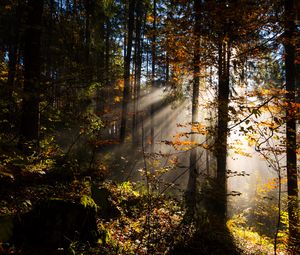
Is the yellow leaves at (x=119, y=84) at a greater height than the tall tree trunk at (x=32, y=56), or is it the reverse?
the yellow leaves at (x=119, y=84)

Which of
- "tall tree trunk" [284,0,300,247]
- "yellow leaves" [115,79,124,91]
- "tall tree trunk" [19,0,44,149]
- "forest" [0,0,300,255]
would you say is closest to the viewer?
"forest" [0,0,300,255]

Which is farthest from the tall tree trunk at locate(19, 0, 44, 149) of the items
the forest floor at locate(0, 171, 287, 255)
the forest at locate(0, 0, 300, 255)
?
the forest floor at locate(0, 171, 287, 255)

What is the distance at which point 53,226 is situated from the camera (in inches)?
184

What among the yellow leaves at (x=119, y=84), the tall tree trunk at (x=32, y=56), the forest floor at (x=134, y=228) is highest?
the yellow leaves at (x=119, y=84)

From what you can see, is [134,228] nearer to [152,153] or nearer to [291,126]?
[152,153]

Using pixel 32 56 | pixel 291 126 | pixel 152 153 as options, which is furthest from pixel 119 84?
pixel 291 126

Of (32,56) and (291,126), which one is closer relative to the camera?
(32,56)

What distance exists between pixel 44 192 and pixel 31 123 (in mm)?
2433

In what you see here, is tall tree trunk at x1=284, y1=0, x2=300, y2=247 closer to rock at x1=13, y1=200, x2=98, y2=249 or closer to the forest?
the forest

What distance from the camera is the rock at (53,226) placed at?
4508mm

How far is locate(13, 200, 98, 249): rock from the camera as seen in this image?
4508mm

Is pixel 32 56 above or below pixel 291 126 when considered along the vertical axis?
Result: above

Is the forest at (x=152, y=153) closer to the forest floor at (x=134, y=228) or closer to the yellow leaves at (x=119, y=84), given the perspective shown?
the forest floor at (x=134, y=228)

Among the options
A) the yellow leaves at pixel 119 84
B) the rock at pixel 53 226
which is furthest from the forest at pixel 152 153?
the yellow leaves at pixel 119 84
